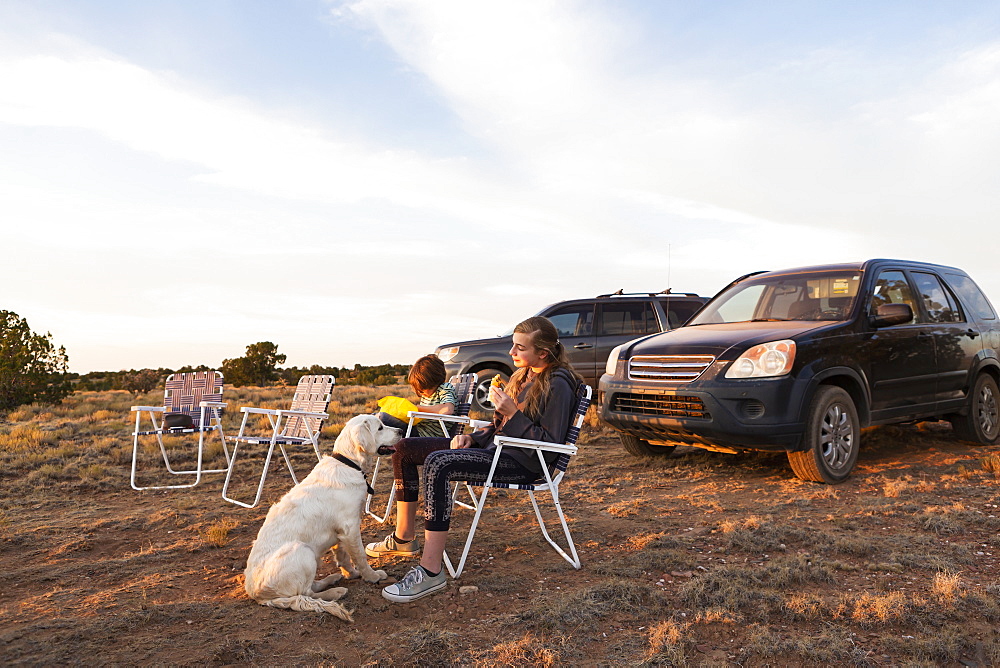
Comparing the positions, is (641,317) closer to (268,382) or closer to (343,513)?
(343,513)

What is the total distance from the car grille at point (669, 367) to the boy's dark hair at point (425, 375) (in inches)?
78.3

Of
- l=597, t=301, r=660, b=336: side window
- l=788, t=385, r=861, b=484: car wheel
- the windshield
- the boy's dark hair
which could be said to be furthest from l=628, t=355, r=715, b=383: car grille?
l=597, t=301, r=660, b=336: side window

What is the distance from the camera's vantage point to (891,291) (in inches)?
257

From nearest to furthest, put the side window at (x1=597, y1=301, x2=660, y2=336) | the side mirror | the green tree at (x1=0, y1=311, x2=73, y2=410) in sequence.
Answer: the side mirror
the side window at (x1=597, y1=301, x2=660, y2=336)
the green tree at (x1=0, y1=311, x2=73, y2=410)

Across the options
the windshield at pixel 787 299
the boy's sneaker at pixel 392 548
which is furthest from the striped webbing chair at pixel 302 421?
the windshield at pixel 787 299

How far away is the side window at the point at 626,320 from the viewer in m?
9.81

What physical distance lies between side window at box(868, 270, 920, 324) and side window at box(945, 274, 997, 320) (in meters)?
1.09

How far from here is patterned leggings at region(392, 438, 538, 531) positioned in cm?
353

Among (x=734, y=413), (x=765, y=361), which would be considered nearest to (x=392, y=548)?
(x=734, y=413)

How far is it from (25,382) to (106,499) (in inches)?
452

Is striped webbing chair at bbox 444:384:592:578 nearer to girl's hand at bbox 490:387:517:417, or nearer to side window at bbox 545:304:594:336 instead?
girl's hand at bbox 490:387:517:417

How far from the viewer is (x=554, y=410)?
382 centimetres

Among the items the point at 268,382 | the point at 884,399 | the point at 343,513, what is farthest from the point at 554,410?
the point at 268,382

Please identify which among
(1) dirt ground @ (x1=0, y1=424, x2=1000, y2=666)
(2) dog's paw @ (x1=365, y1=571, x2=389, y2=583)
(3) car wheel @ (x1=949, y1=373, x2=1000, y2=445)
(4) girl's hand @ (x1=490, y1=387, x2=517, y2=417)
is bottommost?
(1) dirt ground @ (x1=0, y1=424, x2=1000, y2=666)
